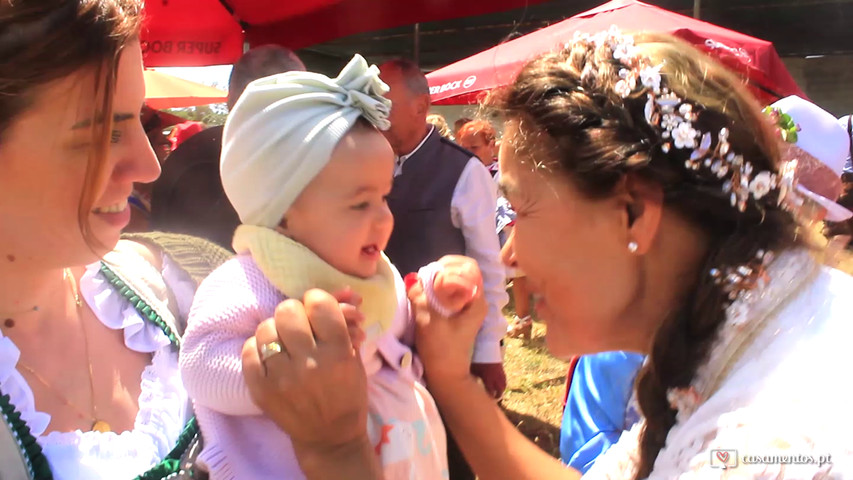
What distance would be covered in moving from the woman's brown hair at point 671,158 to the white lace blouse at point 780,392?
6 centimetres

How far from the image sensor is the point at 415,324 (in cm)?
173

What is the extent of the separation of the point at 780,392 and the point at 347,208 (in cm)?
93

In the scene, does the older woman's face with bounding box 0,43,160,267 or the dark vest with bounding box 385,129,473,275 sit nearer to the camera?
the older woman's face with bounding box 0,43,160,267

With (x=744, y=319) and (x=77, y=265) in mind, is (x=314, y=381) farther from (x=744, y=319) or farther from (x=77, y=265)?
(x=744, y=319)

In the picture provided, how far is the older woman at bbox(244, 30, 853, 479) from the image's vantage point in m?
1.08

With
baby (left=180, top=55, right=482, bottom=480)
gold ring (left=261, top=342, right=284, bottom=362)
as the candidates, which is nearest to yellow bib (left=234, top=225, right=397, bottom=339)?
baby (left=180, top=55, right=482, bottom=480)

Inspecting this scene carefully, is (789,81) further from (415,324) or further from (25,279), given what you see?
(25,279)

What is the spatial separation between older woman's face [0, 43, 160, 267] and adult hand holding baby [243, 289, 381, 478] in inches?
16.2

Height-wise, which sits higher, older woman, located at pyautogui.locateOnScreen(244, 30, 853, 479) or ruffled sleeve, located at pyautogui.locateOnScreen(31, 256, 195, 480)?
older woman, located at pyautogui.locateOnScreen(244, 30, 853, 479)

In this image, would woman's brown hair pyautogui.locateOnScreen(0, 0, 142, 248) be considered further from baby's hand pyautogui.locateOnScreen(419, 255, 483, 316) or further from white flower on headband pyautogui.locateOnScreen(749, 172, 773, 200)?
white flower on headband pyautogui.locateOnScreen(749, 172, 773, 200)

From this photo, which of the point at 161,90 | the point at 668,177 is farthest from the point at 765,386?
the point at 161,90

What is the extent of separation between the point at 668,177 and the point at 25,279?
4.28ft

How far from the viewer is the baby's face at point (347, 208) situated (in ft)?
4.87

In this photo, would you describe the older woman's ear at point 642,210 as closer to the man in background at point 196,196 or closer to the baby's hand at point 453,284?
the baby's hand at point 453,284
